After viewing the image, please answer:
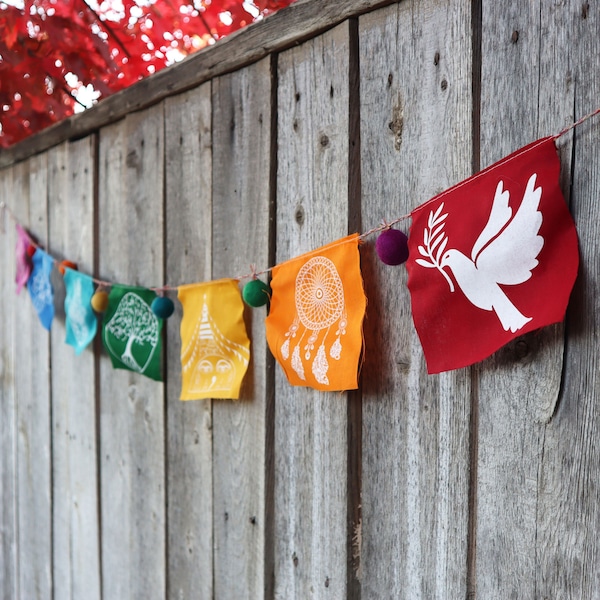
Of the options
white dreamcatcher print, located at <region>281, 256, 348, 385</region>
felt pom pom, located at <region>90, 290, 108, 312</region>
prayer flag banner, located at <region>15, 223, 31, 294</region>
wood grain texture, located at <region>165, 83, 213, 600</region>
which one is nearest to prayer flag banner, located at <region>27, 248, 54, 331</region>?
prayer flag banner, located at <region>15, 223, 31, 294</region>

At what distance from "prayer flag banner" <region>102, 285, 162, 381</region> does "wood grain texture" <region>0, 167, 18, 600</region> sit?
83 cm

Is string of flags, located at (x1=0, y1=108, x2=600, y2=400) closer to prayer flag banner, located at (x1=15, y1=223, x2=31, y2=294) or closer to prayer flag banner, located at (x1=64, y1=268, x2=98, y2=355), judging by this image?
prayer flag banner, located at (x1=64, y1=268, x2=98, y2=355)

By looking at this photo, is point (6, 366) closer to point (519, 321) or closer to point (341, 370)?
point (341, 370)

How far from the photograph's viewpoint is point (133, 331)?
154cm

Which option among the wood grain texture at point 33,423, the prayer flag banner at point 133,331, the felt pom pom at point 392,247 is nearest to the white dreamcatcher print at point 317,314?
the felt pom pom at point 392,247

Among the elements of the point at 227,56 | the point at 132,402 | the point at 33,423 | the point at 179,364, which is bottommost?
the point at 33,423

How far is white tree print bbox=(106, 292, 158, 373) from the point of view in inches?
58.9

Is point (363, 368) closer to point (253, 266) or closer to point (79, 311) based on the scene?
point (253, 266)

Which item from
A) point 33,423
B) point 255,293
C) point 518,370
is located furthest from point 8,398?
point 518,370

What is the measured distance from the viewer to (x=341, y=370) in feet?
3.37

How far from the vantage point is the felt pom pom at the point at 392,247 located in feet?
3.07

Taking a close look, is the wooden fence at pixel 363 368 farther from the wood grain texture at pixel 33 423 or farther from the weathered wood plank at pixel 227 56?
the wood grain texture at pixel 33 423

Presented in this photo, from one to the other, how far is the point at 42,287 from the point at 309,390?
1178 mm

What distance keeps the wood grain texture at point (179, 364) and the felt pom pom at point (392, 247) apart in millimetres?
543
